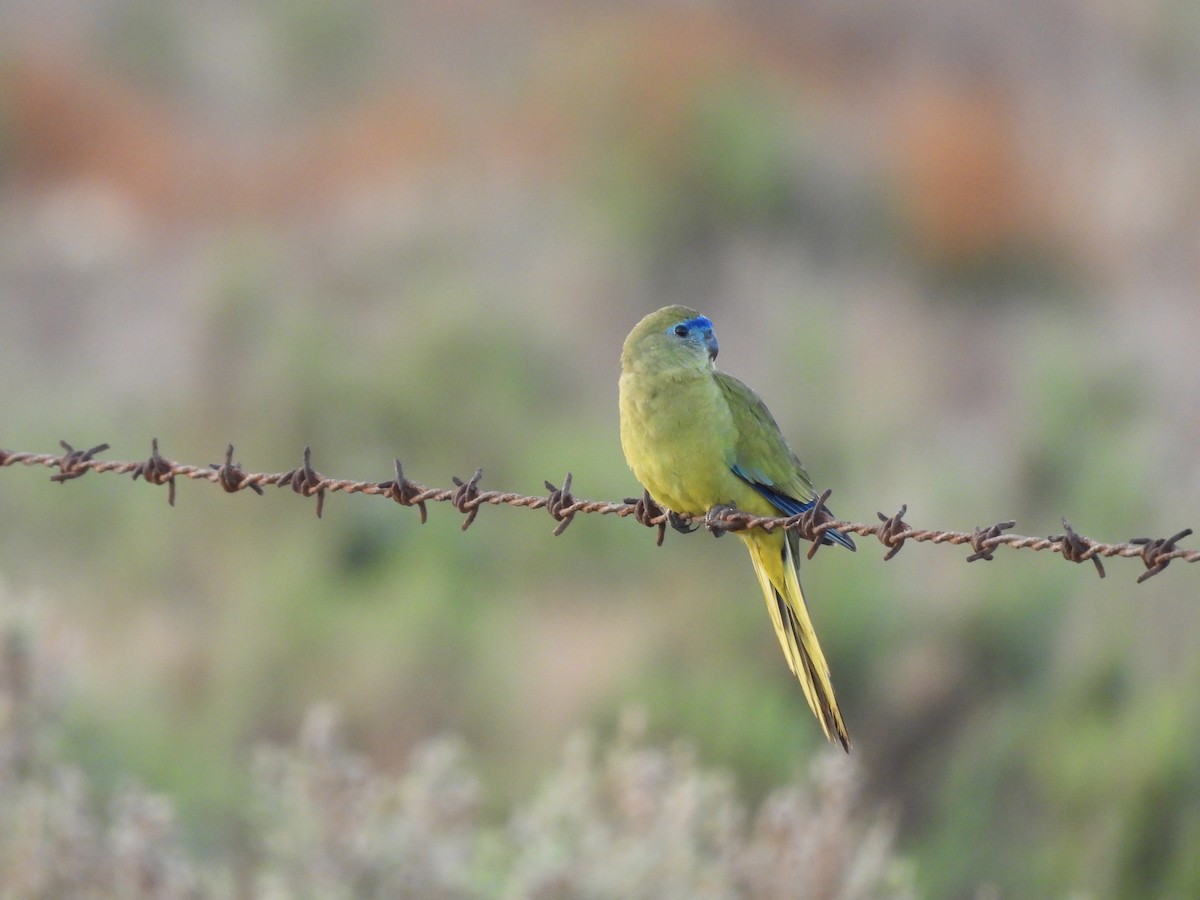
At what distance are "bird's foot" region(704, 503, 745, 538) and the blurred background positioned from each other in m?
4.77

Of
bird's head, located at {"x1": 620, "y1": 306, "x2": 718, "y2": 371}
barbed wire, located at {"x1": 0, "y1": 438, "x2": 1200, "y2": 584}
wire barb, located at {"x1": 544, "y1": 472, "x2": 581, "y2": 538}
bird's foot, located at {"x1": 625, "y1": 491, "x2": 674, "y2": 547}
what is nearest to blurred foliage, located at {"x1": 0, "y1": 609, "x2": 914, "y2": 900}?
bird's foot, located at {"x1": 625, "y1": 491, "x2": 674, "y2": 547}

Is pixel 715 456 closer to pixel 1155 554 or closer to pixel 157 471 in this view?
pixel 157 471

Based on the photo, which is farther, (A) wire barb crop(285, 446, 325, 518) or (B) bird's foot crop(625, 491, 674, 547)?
(B) bird's foot crop(625, 491, 674, 547)

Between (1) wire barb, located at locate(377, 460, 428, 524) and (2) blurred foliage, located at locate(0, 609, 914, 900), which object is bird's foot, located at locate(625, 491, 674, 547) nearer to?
(1) wire barb, located at locate(377, 460, 428, 524)

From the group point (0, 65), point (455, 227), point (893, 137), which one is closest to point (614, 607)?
point (455, 227)

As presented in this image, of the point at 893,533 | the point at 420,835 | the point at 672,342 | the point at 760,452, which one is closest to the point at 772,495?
the point at 760,452

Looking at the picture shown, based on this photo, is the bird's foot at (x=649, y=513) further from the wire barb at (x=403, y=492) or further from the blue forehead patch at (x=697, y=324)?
the wire barb at (x=403, y=492)

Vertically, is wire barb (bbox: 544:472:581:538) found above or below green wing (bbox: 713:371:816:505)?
below

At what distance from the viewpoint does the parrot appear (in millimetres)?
5934

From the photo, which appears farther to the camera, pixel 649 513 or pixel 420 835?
pixel 420 835

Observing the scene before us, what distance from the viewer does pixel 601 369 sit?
26.2 meters

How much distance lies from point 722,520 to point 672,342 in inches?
33.4

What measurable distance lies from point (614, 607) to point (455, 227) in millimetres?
16579

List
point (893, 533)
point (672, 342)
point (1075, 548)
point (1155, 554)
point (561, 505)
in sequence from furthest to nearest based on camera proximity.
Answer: point (672, 342) < point (561, 505) < point (893, 533) < point (1075, 548) < point (1155, 554)
